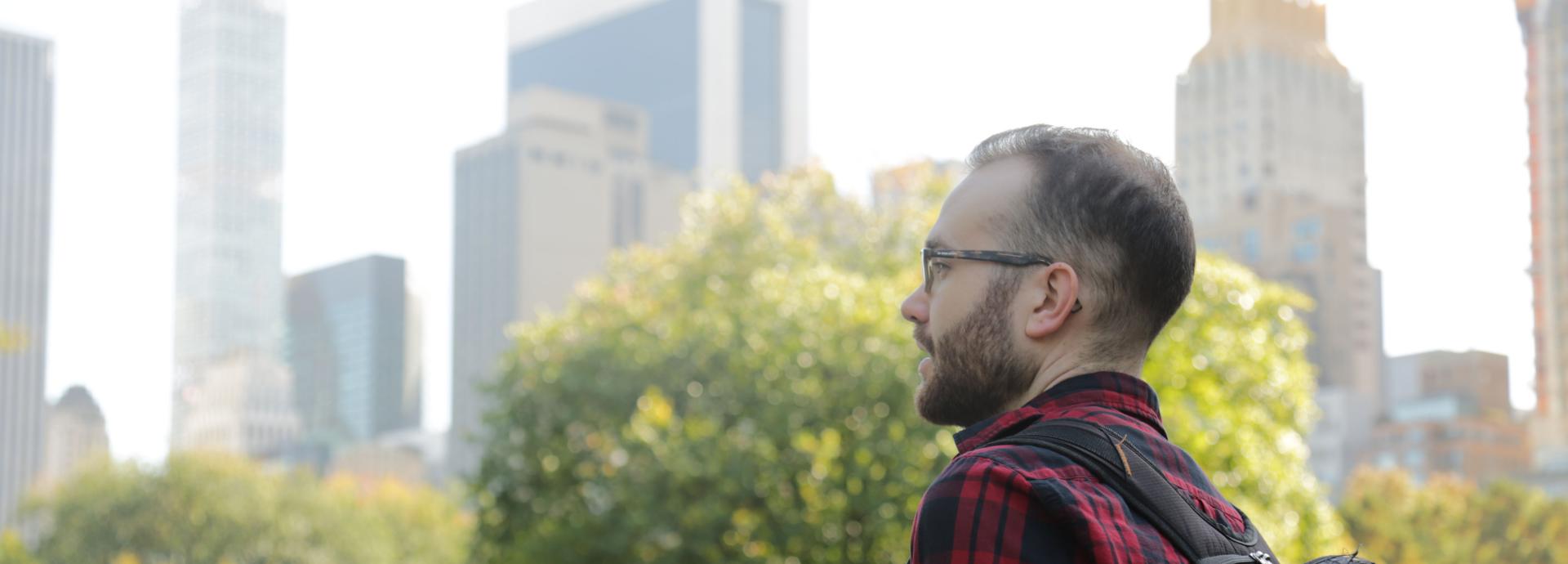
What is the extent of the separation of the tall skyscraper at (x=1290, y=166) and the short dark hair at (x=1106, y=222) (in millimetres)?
116113

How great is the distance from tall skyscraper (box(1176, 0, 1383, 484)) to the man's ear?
381 ft

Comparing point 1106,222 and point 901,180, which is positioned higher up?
point 901,180

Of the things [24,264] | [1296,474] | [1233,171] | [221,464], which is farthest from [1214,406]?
[24,264]

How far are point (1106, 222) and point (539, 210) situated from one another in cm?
19063

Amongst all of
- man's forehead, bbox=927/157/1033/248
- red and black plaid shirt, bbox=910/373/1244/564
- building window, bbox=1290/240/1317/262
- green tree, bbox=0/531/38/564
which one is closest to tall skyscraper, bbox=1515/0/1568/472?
building window, bbox=1290/240/1317/262

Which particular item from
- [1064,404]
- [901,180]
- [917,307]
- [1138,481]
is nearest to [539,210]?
[901,180]

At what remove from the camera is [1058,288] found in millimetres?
2182

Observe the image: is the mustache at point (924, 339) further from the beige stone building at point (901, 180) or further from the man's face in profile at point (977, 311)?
the beige stone building at point (901, 180)

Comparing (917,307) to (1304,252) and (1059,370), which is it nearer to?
(1059,370)

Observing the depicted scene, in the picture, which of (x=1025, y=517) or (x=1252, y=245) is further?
(x=1252, y=245)

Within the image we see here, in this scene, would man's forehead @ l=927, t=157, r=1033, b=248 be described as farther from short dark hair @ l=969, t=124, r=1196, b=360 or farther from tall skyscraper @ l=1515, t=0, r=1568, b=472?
tall skyscraper @ l=1515, t=0, r=1568, b=472

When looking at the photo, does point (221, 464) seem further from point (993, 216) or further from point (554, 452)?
point (993, 216)

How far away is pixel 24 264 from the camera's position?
6088 inches

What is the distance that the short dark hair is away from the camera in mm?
2180
